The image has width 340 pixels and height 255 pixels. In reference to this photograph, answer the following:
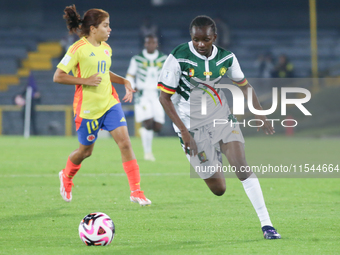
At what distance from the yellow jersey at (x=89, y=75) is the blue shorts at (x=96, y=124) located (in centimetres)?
5

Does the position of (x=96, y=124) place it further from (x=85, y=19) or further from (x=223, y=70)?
(x=223, y=70)

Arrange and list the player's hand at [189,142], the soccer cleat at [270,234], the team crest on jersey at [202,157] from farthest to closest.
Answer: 1. the team crest on jersey at [202,157]
2. the player's hand at [189,142]
3. the soccer cleat at [270,234]

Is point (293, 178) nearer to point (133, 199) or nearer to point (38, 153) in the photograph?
point (133, 199)

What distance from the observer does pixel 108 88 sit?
6.40 metres

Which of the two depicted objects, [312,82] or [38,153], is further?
[312,82]

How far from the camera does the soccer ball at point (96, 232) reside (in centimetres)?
442

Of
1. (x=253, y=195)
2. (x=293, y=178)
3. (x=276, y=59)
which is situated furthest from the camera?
(x=276, y=59)

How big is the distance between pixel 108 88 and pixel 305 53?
21452 mm

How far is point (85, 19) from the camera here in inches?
248

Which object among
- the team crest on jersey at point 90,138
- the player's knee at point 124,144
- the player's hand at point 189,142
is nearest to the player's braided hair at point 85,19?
the team crest on jersey at point 90,138

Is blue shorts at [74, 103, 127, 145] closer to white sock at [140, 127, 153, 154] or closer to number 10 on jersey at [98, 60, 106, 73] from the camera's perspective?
number 10 on jersey at [98, 60, 106, 73]

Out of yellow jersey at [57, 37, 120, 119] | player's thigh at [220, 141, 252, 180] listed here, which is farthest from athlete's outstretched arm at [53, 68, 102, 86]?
player's thigh at [220, 141, 252, 180]

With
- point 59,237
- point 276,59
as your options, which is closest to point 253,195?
point 59,237

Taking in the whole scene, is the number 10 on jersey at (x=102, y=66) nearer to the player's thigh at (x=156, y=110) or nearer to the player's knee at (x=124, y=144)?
the player's knee at (x=124, y=144)
